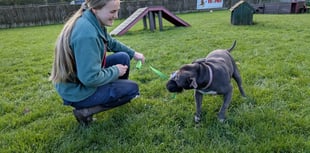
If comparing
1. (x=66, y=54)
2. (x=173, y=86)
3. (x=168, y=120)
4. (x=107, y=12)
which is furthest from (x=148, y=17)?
(x=173, y=86)

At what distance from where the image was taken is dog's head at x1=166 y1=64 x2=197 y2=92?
228 cm

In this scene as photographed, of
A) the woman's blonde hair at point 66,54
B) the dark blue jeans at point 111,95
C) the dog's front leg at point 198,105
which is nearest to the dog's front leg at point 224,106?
the dog's front leg at point 198,105

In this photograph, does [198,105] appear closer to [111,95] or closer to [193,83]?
[193,83]

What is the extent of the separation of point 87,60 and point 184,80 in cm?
88

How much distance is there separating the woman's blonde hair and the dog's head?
37.5 inches

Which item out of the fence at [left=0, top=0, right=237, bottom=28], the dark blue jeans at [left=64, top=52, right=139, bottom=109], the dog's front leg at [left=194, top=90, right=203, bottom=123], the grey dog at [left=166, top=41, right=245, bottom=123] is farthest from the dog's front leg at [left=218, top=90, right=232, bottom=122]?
the fence at [left=0, top=0, right=237, bottom=28]

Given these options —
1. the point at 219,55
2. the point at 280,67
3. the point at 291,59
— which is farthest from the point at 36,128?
the point at 291,59

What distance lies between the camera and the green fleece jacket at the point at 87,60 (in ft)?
7.31

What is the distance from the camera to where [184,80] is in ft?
7.45

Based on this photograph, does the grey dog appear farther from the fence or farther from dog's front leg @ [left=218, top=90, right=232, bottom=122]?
the fence

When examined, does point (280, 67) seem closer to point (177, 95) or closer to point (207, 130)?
point (177, 95)

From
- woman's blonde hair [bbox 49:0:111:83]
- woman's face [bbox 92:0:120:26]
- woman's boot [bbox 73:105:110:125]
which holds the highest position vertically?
woman's face [bbox 92:0:120:26]

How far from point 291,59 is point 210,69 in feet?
10.3

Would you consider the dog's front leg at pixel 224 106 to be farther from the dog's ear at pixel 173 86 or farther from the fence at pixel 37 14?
the fence at pixel 37 14
